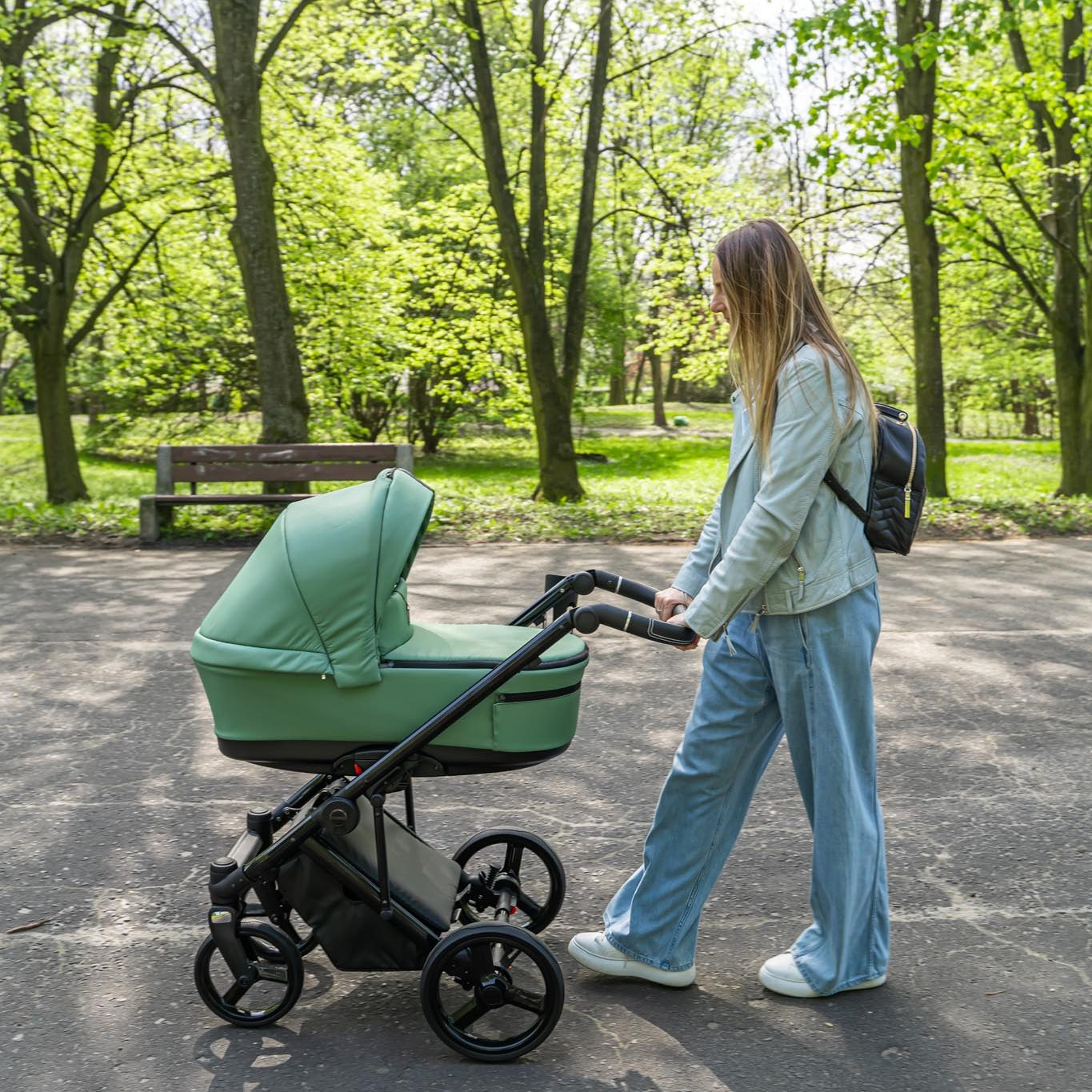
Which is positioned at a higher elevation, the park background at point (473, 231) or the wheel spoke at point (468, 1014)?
the park background at point (473, 231)

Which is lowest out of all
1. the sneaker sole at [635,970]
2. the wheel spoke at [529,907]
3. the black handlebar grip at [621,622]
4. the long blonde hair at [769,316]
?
the sneaker sole at [635,970]

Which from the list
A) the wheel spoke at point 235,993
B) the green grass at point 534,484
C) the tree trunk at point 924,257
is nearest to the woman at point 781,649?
the wheel spoke at point 235,993

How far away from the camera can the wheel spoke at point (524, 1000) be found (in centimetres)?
298

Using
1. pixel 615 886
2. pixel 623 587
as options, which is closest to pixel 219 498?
pixel 615 886

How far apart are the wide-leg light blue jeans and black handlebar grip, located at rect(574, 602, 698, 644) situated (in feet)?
1.00

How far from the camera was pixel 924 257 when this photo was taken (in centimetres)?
1392

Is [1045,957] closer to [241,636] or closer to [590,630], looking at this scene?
[590,630]

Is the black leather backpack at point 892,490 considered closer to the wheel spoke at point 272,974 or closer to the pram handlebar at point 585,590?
the pram handlebar at point 585,590

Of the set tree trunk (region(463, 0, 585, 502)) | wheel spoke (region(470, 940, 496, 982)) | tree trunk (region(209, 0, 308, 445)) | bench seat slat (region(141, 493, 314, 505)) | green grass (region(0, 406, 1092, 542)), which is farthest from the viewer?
tree trunk (region(463, 0, 585, 502))

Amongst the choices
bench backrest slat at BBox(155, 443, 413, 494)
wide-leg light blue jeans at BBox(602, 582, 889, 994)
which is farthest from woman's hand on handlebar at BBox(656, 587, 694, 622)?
bench backrest slat at BBox(155, 443, 413, 494)

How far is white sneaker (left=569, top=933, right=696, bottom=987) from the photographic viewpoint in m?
3.32

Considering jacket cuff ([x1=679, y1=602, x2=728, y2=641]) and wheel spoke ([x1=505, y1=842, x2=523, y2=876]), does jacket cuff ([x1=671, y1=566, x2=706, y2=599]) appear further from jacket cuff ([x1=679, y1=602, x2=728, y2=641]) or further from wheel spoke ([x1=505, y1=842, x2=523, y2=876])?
wheel spoke ([x1=505, y1=842, x2=523, y2=876])

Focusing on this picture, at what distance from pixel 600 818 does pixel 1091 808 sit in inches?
74.1

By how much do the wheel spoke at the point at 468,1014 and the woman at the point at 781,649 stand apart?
44 cm
